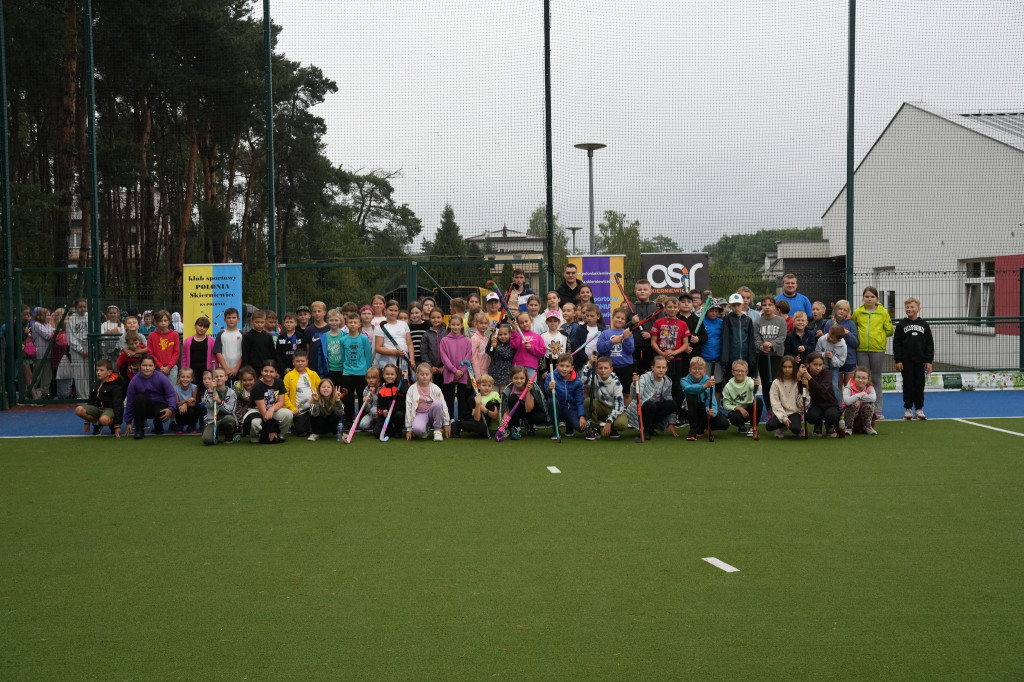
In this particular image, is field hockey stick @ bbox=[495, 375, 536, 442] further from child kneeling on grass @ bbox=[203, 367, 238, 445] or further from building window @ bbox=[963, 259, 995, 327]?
building window @ bbox=[963, 259, 995, 327]

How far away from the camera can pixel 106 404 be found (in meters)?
11.1

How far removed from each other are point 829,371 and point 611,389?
8.45 ft

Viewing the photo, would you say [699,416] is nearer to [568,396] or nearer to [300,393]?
[568,396]

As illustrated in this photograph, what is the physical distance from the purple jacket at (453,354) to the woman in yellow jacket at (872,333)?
16.6 feet

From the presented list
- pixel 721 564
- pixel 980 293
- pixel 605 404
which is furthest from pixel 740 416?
A: pixel 980 293

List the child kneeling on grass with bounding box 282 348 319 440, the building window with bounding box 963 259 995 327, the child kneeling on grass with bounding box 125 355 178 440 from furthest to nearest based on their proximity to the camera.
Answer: the building window with bounding box 963 259 995 327 → the child kneeling on grass with bounding box 125 355 178 440 → the child kneeling on grass with bounding box 282 348 319 440

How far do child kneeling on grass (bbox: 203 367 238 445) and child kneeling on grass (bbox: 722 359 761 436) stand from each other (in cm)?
558

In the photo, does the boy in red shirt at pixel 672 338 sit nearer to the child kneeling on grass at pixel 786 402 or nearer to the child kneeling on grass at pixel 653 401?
the child kneeling on grass at pixel 653 401

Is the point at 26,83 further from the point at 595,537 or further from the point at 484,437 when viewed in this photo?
the point at 595,537

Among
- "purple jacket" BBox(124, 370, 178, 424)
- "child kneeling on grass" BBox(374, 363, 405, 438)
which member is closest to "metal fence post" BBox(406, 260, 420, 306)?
"child kneeling on grass" BBox(374, 363, 405, 438)

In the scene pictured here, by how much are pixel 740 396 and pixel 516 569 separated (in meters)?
6.07

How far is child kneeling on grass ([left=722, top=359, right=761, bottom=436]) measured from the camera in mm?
10367

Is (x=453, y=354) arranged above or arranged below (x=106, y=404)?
above

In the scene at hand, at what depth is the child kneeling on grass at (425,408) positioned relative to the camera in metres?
10.3
